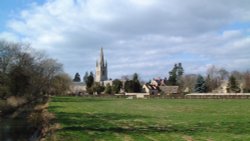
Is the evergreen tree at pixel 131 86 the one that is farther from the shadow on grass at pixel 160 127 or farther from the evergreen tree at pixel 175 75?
the shadow on grass at pixel 160 127

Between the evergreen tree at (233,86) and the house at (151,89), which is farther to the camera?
the house at (151,89)

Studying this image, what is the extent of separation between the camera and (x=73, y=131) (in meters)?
24.4

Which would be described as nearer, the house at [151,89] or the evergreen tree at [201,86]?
the evergreen tree at [201,86]

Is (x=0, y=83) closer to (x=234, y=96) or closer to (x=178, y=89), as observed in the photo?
Answer: (x=234, y=96)

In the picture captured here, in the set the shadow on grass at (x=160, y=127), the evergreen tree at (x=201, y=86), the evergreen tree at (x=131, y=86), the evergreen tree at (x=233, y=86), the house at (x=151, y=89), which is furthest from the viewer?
the house at (x=151, y=89)

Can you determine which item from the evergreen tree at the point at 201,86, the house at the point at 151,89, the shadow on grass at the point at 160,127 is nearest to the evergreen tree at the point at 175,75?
A: the house at the point at 151,89

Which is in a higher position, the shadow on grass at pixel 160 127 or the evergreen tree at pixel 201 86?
the evergreen tree at pixel 201 86

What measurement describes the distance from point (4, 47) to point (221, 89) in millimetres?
102431

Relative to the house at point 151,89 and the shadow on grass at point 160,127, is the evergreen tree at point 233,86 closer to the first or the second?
the house at point 151,89

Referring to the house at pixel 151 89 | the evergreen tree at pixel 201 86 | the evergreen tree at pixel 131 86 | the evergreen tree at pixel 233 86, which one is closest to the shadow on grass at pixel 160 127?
the evergreen tree at pixel 233 86

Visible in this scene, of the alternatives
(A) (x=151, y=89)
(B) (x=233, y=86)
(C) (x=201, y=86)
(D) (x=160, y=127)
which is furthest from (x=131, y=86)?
(D) (x=160, y=127)

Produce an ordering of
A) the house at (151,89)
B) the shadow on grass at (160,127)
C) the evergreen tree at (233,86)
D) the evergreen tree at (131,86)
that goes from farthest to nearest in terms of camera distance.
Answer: the house at (151,89) < the evergreen tree at (131,86) < the evergreen tree at (233,86) < the shadow on grass at (160,127)

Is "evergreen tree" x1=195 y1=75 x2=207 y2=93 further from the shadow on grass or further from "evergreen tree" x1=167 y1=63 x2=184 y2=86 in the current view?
the shadow on grass

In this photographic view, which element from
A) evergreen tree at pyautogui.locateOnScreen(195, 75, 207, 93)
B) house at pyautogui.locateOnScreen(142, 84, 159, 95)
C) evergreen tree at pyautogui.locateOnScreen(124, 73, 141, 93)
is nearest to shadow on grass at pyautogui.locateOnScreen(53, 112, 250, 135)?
evergreen tree at pyautogui.locateOnScreen(195, 75, 207, 93)
